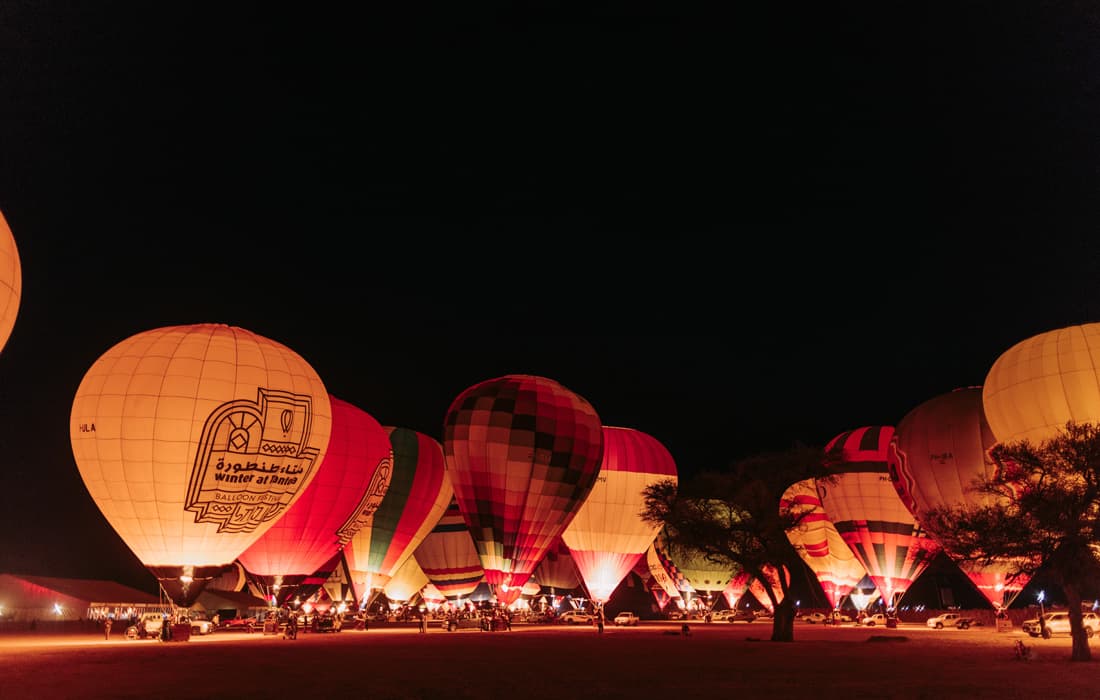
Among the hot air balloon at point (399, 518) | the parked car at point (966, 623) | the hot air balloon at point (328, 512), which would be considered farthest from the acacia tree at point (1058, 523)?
the hot air balloon at point (399, 518)

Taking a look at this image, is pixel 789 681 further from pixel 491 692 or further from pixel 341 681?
pixel 341 681

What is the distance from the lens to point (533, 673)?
548 inches

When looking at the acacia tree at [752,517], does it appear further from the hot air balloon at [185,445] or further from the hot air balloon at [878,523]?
the hot air balloon at [185,445]

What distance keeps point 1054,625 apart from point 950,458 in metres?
6.38

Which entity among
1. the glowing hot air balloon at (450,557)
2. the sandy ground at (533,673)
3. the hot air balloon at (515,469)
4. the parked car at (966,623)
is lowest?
the parked car at (966,623)

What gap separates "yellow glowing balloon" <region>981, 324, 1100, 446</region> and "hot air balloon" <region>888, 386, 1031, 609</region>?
448 cm

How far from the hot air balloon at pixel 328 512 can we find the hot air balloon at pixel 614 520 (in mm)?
11179

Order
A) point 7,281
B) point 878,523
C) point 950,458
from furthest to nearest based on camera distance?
point 878,523, point 950,458, point 7,281

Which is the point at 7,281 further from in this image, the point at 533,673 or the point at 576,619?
the point at 576,619

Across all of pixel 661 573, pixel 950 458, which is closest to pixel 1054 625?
pixel 950 458

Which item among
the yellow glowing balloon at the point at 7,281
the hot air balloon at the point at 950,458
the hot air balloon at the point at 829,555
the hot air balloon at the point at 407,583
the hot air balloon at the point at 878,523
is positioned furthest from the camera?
the hot air balloon at the point at 407,583

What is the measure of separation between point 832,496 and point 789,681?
30.3m

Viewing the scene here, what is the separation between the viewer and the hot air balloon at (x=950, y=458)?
30.8 meters

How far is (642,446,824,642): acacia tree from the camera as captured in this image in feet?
91.4
